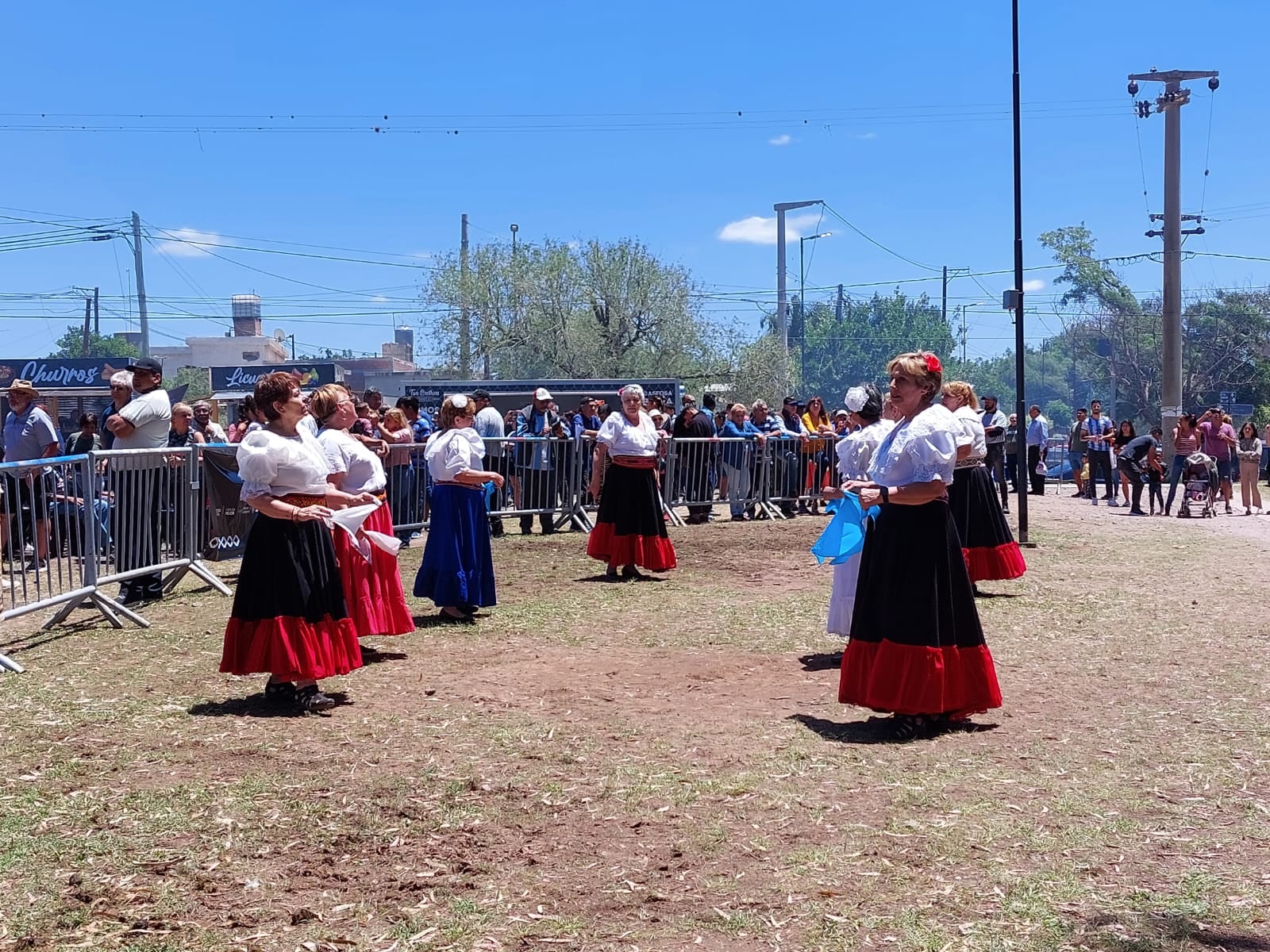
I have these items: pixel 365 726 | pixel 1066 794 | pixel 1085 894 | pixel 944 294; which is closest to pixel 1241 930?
pixel 1085 894

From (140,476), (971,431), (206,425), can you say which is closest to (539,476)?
(206,425)

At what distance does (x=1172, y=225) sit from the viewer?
2969 centimetres

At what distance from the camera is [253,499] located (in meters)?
6.86

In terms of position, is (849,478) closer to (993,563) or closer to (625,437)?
(993,563)

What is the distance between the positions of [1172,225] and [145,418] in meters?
25.9

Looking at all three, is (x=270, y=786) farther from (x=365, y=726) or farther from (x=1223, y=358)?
(x=1223, y=358)

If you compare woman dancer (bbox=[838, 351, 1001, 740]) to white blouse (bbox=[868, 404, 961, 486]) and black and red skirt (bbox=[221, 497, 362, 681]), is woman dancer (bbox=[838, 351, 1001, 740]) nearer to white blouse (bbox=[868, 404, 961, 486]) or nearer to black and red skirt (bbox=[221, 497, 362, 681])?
white blouse (bbox=[868, 404, 961, 486])

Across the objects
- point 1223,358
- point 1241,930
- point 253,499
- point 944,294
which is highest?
point 944,294

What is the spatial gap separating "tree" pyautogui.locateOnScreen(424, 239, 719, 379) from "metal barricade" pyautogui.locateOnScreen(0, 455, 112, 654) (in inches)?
1678

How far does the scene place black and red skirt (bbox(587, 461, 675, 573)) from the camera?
1283 cm

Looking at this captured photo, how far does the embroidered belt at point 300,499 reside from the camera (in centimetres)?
694

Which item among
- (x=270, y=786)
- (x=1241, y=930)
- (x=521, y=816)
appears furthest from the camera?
(x=270, y=786)

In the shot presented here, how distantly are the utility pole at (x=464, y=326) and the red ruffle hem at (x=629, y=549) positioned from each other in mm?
41547

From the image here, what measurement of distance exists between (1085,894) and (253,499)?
15.1 feet
